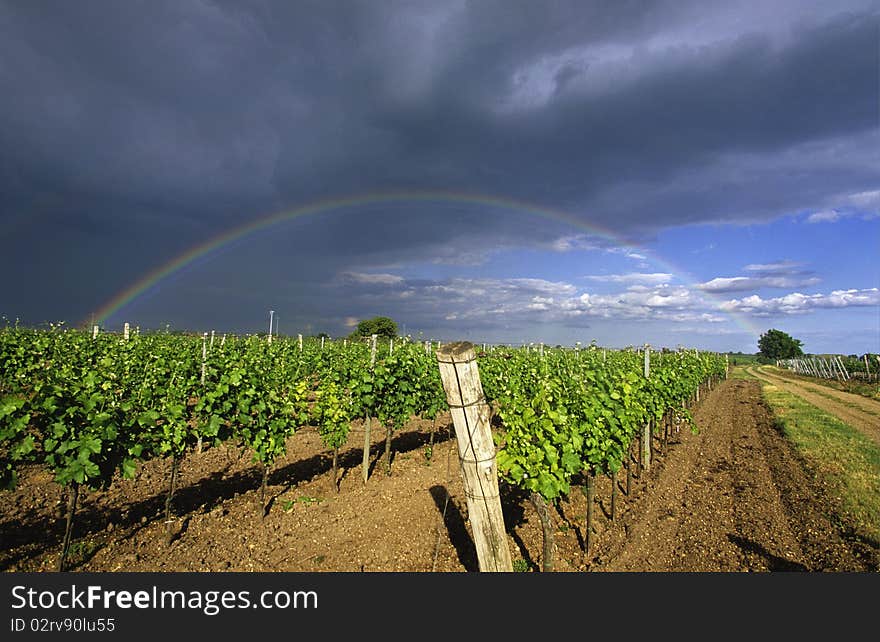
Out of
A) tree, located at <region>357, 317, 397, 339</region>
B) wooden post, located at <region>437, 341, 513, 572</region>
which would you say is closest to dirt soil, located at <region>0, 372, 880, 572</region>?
wooden post, located at <region>437, 341, 513, 572</region>

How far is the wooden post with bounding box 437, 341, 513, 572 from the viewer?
10.6 feet

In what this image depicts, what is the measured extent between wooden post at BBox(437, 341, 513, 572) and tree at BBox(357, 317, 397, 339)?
60148mm

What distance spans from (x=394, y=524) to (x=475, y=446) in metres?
3.68

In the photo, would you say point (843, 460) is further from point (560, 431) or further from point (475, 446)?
point (475, 446)

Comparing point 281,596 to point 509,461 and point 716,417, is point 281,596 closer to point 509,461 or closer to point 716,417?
point 509,461

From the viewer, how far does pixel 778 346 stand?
107312mm

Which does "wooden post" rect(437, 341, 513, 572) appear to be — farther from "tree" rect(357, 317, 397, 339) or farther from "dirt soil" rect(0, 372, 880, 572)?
"tree" rect(357, 317, 397, 339)

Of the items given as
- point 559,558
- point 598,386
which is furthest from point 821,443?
point 559,558

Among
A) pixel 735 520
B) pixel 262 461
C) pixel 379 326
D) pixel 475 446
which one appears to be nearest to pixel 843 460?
pixel 735 520

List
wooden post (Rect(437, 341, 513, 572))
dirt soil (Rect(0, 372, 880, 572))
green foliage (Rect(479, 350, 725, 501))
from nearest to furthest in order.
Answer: wooden post (Rect(437, 341, 513, 572))
green foliage (Rect(479, 350, 725, 501))
dirt soil (Rect(0, 372, 880, 572))

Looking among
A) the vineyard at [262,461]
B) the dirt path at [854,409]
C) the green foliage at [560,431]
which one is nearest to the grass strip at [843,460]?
the dirt path at [854,409]

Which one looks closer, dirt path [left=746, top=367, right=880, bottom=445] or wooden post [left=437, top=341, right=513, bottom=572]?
wooden post [left=437, top=341, right=513, bottom=572]

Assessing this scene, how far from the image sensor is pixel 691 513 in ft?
23.7

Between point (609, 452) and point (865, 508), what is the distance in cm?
480
